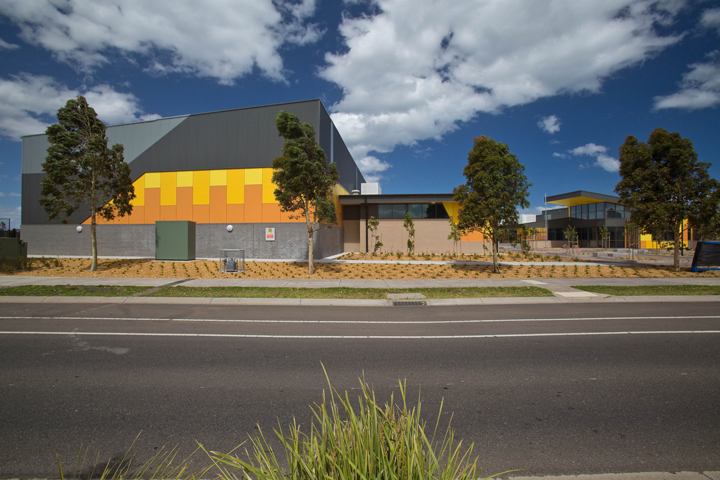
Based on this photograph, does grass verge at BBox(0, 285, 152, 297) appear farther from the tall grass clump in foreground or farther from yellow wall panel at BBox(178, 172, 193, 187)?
yellow wall panel at BBox(178, 172, 193, 187)

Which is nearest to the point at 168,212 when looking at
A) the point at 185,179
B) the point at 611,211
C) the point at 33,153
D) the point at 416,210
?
the point at 185,179

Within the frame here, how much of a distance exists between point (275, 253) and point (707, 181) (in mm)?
24584

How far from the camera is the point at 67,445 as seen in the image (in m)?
3.10

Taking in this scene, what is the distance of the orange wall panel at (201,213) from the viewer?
2389 centimetres

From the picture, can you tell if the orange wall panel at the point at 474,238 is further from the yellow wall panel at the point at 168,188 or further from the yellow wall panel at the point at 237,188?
the yellow wall panel at the point at 168,188

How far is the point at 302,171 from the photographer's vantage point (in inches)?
621

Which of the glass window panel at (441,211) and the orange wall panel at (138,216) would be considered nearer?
the orange wall panel at (138,216)

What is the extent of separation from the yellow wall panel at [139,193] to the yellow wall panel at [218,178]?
568 cm

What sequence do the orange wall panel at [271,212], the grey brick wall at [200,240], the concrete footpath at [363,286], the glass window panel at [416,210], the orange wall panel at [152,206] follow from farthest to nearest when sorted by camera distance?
the glass window panel at [416,210] → the orange wall panel at [152,206] → the orange wall panel at [271,212] → the grey brick wall at [200,240] → the concrete footpath at [363,286]

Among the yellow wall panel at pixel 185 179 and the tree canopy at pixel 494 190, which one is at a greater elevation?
the yellow wall panel at pixel 185 179

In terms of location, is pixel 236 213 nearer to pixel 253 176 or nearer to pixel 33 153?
pixel 253 176

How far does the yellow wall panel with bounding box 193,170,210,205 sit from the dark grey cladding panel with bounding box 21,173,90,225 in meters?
9.34

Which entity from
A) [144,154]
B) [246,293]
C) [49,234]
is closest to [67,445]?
[246,293]

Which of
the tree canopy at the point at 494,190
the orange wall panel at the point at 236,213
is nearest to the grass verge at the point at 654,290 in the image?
the tree canopy at the point at 494,190
